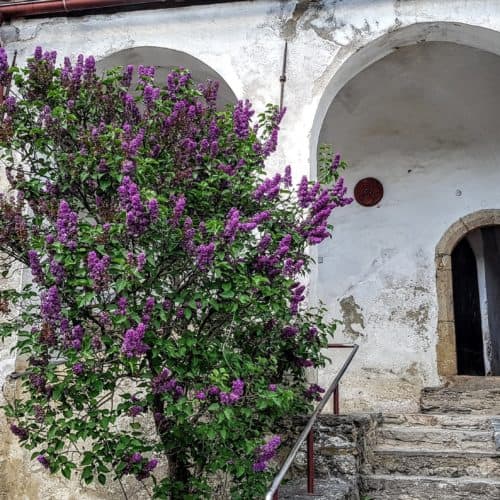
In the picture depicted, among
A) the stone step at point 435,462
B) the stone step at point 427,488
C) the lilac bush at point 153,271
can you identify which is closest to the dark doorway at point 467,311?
the stone step at point 435,462

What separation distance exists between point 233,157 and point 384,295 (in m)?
4.22

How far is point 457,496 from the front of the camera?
13.8ft

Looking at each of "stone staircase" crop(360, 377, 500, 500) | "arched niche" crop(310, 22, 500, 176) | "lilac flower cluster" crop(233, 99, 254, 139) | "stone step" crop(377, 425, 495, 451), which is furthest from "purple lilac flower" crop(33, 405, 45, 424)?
"arched niche" crop(310, 22, 500, 176)

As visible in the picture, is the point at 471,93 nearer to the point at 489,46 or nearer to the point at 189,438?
the point at 489,46

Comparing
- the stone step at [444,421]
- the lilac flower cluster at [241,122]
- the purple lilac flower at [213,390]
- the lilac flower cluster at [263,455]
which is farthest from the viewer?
the stone step at [444,421]

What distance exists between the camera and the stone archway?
6.97m

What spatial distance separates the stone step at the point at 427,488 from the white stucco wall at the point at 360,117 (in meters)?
1.55

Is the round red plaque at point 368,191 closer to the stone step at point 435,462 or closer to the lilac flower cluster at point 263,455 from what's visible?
the stone step at point 435,462

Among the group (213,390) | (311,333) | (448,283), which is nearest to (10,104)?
(213,390)

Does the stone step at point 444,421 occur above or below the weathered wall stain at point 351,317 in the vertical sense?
below

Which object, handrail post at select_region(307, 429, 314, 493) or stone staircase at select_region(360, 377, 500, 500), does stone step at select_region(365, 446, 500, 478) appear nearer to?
stone staircase at select_region(360, 377, 500, 500)

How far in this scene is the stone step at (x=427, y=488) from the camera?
4196mm

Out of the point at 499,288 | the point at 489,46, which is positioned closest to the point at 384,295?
the point at 499,288

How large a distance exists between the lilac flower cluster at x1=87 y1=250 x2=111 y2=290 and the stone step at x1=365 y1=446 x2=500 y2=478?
2.56 metres
